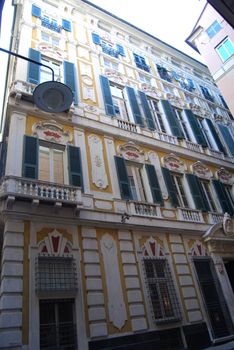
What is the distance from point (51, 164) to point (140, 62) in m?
11.8

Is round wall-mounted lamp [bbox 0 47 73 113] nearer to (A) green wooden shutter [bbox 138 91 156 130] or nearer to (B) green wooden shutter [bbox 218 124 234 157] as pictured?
(A) green wooden shutter [bbox 138 91 156 130]

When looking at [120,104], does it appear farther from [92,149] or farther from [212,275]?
[212,275]

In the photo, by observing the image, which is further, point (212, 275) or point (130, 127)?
point (130, 127)

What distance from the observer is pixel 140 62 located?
1939cm

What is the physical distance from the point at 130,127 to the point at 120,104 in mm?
1823

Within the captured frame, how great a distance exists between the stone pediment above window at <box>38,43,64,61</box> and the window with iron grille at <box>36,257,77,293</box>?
9754 millimetres

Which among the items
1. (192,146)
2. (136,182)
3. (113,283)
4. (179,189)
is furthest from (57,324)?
(192,146)

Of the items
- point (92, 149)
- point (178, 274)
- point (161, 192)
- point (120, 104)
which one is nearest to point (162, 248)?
point (178, 274)

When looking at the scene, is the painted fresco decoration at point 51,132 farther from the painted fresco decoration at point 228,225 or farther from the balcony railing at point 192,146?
the painted fresco decoration at point 228,225

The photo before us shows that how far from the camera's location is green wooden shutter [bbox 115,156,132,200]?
446 inches

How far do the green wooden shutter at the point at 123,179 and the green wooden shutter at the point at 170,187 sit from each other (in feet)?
6.93

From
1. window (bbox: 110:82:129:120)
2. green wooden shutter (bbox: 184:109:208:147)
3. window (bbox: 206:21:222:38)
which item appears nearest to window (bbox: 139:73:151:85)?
window (bbox: 110:82:129:120)

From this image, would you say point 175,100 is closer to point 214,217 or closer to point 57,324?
point 214,217

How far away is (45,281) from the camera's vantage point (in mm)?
8164
